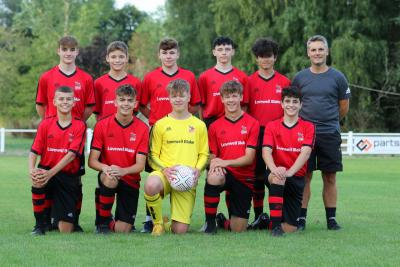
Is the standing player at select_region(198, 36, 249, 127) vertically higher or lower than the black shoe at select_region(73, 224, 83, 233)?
higher

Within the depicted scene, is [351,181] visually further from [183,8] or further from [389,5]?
[183,8]

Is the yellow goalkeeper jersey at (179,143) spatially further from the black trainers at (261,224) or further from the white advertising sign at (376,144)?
the white advertising sign at (376,144)

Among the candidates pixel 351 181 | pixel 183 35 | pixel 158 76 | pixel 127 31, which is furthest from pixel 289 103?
pixel 127 31

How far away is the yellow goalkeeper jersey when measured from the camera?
26.4 feet

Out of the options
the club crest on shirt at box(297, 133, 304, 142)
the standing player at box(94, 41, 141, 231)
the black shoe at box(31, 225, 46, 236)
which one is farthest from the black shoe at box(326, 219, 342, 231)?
the black shoe at box(31, 225, 46, 236)

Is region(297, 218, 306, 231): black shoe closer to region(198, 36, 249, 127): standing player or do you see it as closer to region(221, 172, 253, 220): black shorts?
region(221, 172, 253, 220): black shorts

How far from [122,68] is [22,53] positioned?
40.8 m

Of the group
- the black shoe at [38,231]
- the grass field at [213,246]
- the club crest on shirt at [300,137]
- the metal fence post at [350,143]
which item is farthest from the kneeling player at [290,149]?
the metal fence post at [350,143]

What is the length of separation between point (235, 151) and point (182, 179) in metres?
0.77

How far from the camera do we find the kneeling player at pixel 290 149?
7.98 metres

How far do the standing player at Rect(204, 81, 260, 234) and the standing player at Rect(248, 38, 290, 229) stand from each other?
317 mm

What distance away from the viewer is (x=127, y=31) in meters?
79.2

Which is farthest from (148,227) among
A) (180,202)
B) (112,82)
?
(112,82)

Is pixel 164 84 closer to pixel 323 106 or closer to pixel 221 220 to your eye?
pixel 221 220
